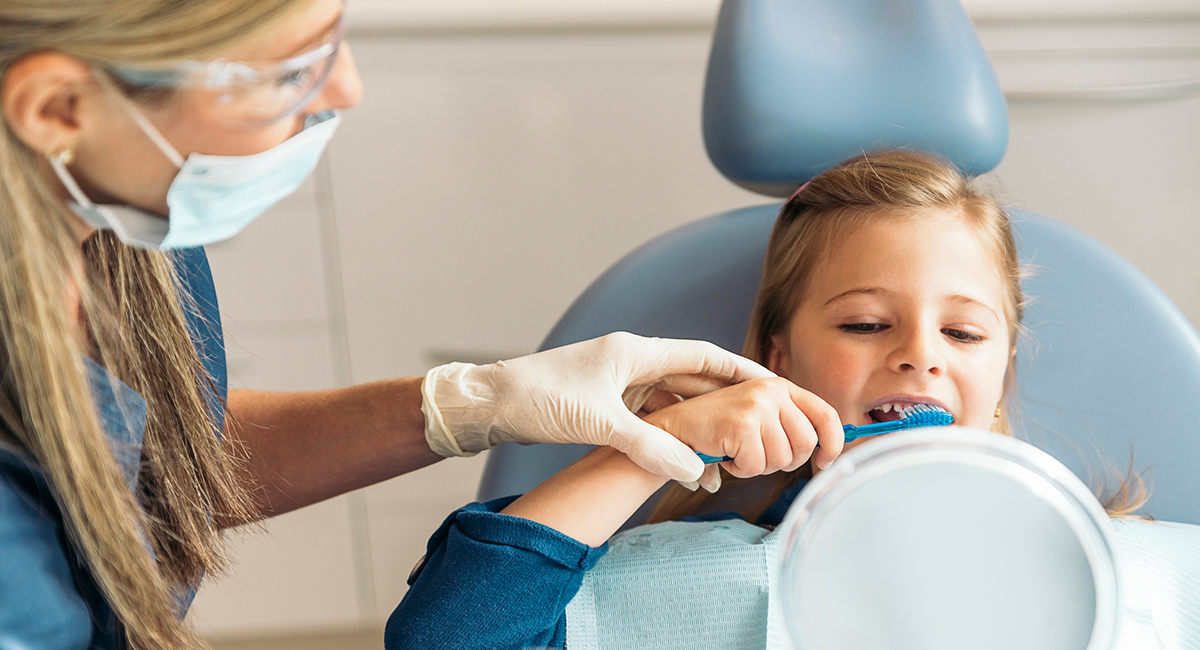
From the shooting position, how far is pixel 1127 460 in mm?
1067

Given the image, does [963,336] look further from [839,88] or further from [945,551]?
[945,551]

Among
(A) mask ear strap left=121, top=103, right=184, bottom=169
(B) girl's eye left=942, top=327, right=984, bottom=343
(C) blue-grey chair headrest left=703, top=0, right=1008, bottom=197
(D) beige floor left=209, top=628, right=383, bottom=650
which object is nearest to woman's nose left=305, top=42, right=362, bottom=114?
(A) mask ear strap left=121, top=103, right=184, bottom=169

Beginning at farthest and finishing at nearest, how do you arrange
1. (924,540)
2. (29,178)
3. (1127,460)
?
(1127,460), (29,178), (924,540)

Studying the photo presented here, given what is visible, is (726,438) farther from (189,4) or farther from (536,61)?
(536,61)

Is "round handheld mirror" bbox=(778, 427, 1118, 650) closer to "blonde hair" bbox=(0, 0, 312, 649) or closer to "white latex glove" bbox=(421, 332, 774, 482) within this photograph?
"white latex glove" bbox=(421, 332, 774, 482)

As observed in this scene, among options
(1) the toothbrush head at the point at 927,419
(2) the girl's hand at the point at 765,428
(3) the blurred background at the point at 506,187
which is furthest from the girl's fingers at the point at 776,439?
(3) the blurred background at the point at 506,187

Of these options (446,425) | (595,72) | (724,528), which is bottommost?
(724,528)

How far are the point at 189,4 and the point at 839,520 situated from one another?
53 centimetres

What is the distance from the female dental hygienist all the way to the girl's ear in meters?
0.15

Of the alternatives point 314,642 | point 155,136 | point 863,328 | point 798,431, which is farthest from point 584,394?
point 314,642

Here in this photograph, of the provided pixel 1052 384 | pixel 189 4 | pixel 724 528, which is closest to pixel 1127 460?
pixel 1052 384

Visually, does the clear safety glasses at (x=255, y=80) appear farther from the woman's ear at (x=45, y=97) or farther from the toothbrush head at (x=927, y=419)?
the toothbrush head at (x=927, y=419)

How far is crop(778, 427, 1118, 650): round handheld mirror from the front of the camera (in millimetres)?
482

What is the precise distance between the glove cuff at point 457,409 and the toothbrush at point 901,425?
226 millimetres
